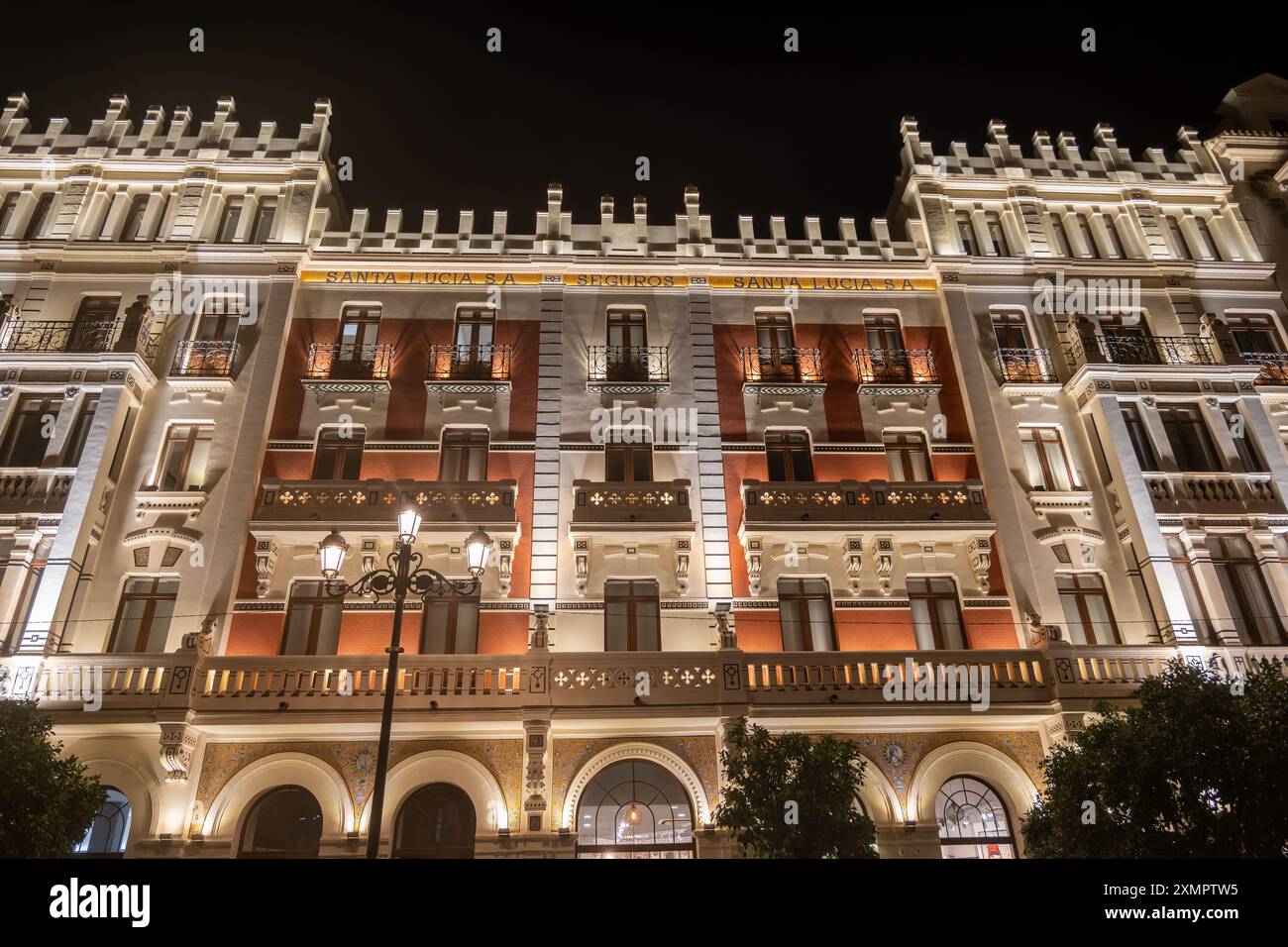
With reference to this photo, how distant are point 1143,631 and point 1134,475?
14.1 ft

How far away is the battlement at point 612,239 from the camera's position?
88.6ft

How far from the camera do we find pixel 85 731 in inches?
730

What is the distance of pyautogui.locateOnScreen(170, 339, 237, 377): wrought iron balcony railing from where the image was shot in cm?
2372

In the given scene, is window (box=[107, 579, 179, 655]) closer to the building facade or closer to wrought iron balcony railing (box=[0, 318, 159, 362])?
the building facade

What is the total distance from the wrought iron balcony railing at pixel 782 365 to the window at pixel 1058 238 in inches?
367

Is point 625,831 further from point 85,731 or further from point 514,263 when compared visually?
point 514,263

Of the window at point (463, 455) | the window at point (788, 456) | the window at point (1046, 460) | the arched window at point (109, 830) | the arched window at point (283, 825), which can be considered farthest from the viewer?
the window at point (788, 456)

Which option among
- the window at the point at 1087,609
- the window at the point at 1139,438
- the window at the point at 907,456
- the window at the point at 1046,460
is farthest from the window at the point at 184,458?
the window at the point at 1139,438

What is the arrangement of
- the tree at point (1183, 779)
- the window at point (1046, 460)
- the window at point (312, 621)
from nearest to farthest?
the tree at point (1183, 779), the window at point (312, 621), the window at point (1046, 460)

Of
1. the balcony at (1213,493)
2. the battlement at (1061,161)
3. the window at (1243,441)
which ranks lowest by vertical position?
the balcony at (1213,493)

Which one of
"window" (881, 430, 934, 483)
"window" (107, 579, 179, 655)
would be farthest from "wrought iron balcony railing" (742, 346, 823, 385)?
"window" (107, 579, 179, 655)

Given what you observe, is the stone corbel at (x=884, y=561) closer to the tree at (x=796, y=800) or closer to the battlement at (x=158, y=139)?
the tree at (x=796, y=800)

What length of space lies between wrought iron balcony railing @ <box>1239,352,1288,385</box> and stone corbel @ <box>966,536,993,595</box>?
10969mm
